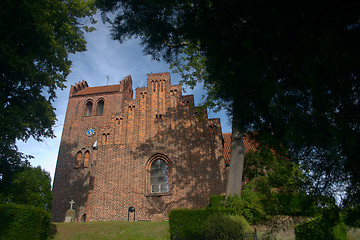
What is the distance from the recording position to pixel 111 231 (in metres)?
12.5

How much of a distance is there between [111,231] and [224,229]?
22.3 ft

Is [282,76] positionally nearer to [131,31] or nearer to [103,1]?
[131,31]

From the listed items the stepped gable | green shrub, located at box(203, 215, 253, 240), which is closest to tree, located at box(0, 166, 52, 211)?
the stepped gable

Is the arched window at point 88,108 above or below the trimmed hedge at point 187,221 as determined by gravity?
above

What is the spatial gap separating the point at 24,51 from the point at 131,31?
24.0 ft

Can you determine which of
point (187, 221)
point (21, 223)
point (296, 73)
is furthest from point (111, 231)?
point (296, 73)

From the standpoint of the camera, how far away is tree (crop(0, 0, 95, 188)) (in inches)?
358

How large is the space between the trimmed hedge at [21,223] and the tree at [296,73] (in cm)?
1026

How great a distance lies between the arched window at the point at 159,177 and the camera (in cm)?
1713

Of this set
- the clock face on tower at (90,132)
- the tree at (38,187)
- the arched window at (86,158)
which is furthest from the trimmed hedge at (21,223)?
the tree at (38,187)

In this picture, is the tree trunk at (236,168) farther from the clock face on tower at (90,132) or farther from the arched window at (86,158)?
the clock face on tower at (90,132)

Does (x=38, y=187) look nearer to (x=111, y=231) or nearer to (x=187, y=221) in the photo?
(x=111, y=231)

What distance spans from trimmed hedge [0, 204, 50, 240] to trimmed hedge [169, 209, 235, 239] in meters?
5.72

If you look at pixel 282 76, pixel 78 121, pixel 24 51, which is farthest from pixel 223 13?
pixel 78 121
